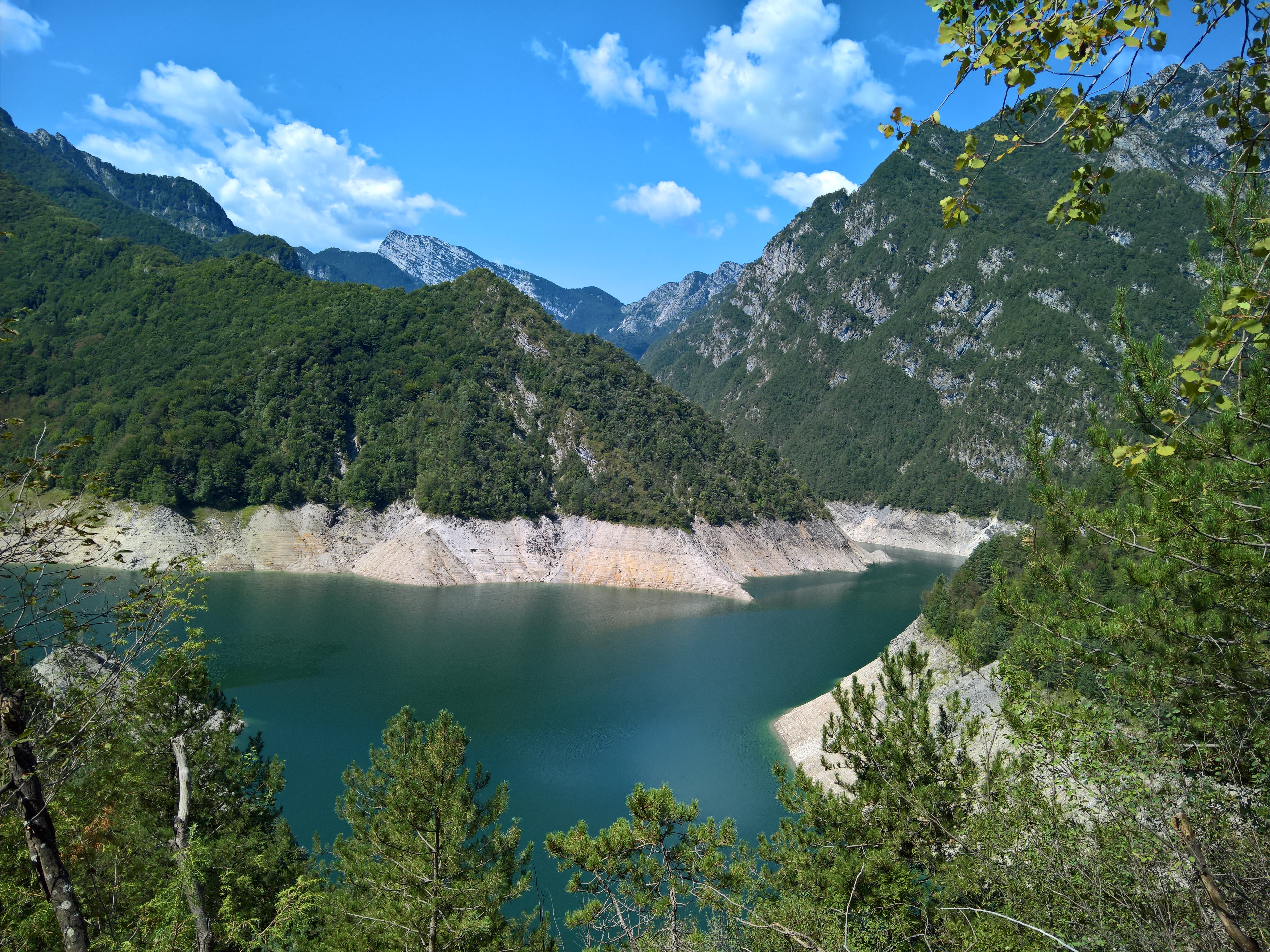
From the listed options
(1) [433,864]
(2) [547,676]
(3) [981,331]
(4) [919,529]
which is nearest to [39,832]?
(1) [433,864]

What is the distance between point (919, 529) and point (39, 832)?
434 feet

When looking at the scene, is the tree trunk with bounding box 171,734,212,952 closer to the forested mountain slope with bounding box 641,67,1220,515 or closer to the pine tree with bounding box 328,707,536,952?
the pine tree with bounding box 328,707,536,952

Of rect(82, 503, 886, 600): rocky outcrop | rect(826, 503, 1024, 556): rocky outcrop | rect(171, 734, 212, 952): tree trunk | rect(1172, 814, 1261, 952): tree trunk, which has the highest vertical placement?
rect(826, 503, 1024, 556): rocky outcrop

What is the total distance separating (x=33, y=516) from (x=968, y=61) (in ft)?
21.5

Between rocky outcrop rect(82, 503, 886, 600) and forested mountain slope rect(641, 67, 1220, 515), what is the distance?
241ft

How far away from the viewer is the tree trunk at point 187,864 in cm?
592

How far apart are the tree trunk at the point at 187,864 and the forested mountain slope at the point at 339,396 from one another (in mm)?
64911

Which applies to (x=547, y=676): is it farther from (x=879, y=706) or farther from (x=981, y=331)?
(x=981, y=331)

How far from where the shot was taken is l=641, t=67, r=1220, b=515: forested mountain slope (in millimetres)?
139750

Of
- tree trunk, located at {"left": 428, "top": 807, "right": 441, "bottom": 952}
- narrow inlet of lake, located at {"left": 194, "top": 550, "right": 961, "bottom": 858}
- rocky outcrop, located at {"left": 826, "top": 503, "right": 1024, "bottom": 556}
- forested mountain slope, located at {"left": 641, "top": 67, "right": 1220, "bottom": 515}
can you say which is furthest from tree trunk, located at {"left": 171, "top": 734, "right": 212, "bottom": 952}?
forested mountain slope, located at {"left": 641, "top": 67, "right": 1220, "bottom": 515}

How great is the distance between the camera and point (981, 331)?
164500mm

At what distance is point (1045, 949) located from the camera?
5746 mm

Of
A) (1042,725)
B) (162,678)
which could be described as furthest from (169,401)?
(1042,725)

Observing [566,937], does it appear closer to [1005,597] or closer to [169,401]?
[1005,597]
